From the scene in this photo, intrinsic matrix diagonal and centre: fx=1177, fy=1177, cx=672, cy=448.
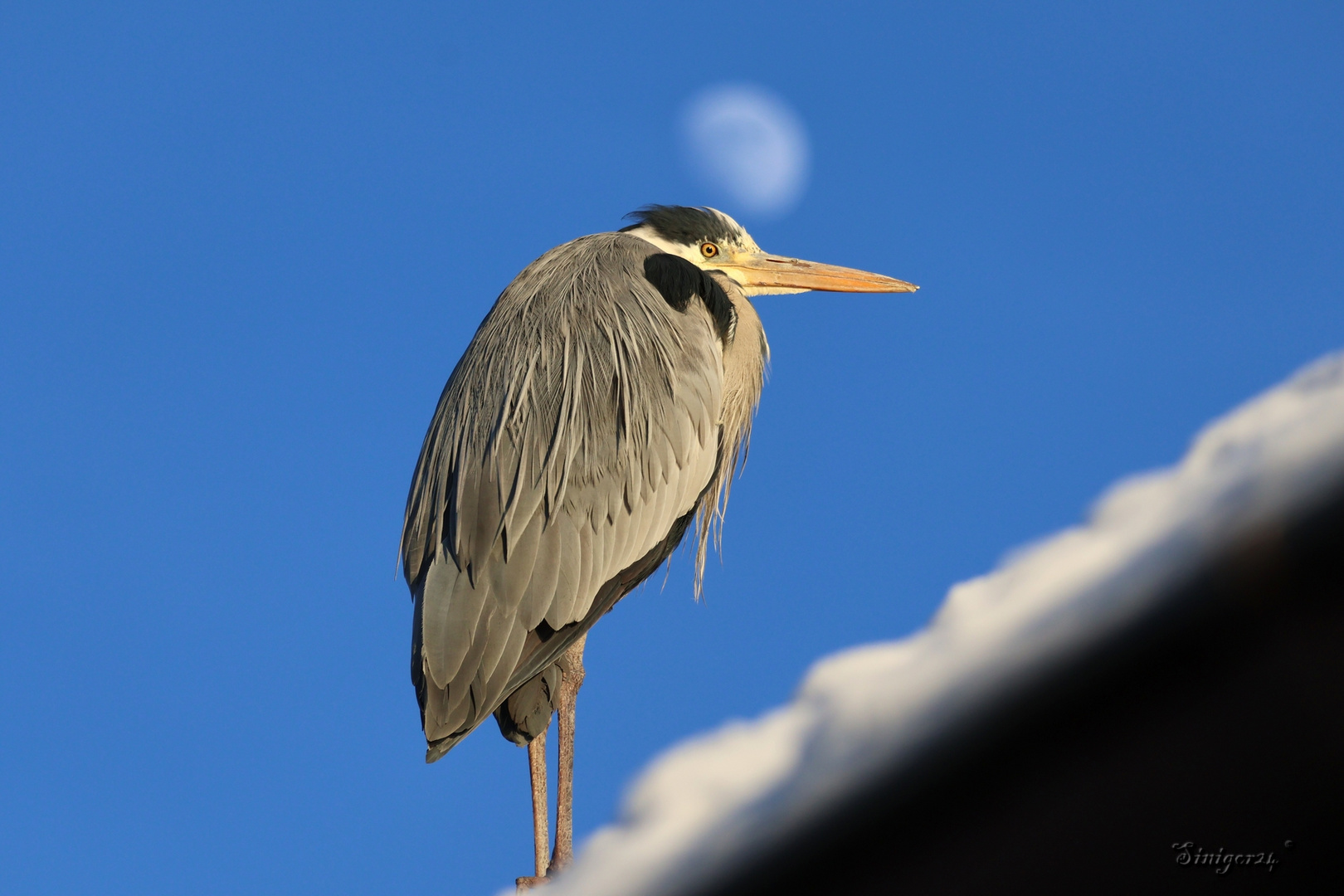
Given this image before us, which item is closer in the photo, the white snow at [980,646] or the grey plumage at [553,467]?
the white snow at [980,646]

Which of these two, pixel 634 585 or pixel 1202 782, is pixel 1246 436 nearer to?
pixel 1202 782

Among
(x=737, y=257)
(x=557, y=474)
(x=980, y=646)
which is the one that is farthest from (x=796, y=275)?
(x=980, y=646)

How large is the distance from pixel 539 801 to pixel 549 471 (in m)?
1.31

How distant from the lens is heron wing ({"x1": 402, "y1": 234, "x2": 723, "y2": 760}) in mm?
4062

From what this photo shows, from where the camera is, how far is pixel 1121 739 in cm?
59

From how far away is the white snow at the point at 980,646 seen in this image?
1.65 feet

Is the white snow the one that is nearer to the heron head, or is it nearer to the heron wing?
the heron wing

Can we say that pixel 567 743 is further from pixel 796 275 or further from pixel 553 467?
pixel 796 275

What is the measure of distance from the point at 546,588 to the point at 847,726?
12.2 ft

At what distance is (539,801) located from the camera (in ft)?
15.1

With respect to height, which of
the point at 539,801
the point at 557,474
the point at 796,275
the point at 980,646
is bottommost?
the point at 980,646

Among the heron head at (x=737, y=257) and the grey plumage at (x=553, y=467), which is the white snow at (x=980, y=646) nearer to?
the grey plumage at (x=553, y=467)

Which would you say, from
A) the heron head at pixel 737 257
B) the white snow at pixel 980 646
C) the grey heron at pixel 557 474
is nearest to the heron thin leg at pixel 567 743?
the grey heron at pixel 557 474

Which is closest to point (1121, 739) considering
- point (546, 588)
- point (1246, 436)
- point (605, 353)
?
point (1246, 436)
